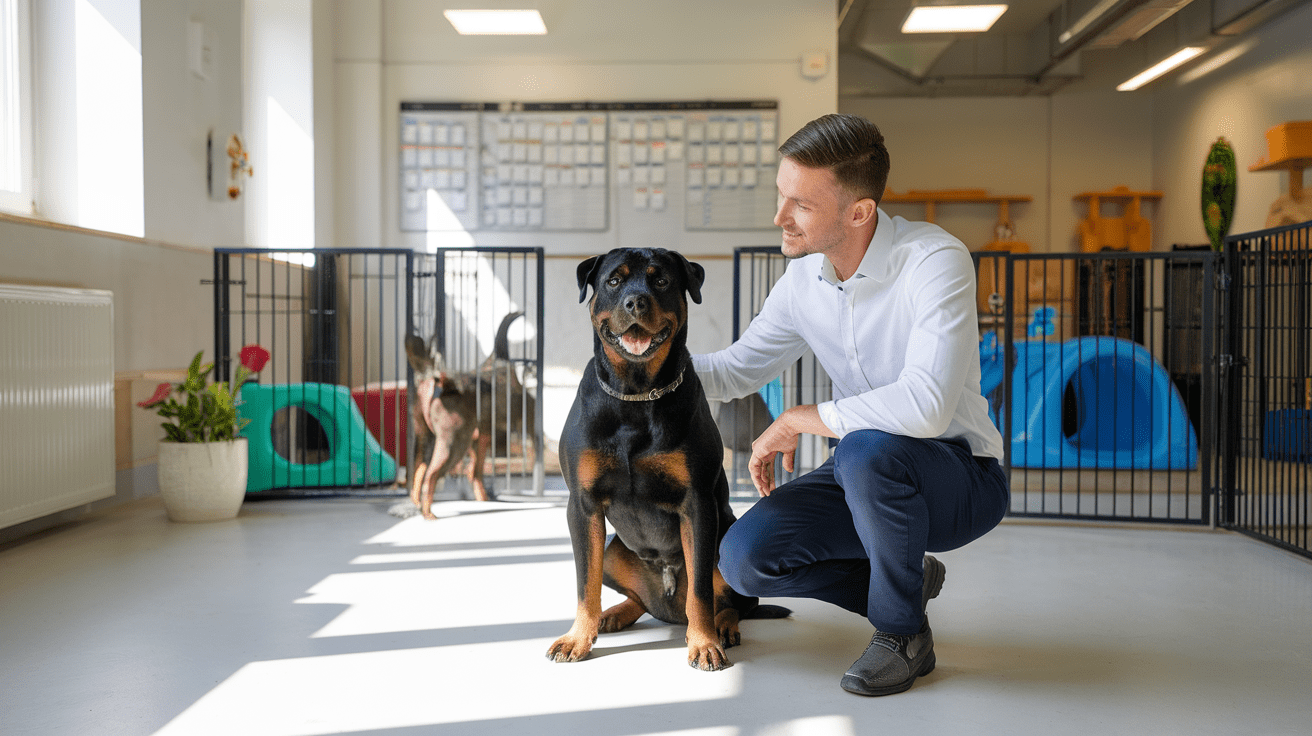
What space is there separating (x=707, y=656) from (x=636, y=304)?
0.80 m

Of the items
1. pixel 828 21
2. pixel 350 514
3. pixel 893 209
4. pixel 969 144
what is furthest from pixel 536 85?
pixel 969 144

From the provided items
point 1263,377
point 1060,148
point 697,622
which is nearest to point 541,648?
point 697,622

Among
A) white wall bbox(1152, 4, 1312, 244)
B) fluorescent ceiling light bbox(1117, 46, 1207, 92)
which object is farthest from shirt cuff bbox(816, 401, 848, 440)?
fluorescent ceiling light bbox(1117, 46, 1207, 92)

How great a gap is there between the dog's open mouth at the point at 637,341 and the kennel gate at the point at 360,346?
215 centimetres

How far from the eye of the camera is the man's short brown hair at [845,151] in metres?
1.89

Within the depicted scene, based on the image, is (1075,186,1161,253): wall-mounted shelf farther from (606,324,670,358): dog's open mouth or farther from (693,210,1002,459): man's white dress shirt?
→ (606,324,670,358): dog's open mouth

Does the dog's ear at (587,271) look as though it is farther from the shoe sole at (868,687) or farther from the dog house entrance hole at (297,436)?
the dog house entrance hole at (297,436)

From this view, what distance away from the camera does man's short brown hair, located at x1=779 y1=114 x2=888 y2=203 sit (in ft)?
6.21

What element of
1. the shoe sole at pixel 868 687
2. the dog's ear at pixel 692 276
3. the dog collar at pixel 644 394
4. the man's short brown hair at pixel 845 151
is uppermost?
the man's short brown hair at pixel 845 151

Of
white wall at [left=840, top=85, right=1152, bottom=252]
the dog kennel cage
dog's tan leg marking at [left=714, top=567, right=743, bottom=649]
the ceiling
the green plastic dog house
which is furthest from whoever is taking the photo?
white wall at [left=840, top=85, right=1152, bottom=252]

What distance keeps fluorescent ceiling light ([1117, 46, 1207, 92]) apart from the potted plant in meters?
7.88

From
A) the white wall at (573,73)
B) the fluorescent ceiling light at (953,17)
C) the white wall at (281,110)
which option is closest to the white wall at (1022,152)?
the fluorescent ceiling light at (953,17)

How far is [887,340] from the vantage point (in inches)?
77.8

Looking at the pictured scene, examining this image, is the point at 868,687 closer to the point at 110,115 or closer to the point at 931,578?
the point at 931,578
